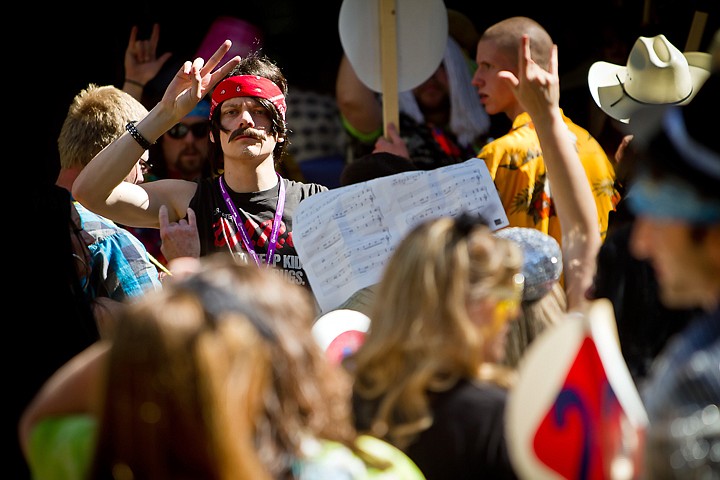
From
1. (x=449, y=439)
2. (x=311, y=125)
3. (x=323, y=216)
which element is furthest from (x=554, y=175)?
(x=311, y=125)

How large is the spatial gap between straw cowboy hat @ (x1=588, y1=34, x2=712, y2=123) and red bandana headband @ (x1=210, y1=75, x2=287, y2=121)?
1406 mm

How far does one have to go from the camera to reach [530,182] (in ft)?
12.6

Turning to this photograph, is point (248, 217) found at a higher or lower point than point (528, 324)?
lower

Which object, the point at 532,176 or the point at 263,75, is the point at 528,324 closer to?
the point at 532,176

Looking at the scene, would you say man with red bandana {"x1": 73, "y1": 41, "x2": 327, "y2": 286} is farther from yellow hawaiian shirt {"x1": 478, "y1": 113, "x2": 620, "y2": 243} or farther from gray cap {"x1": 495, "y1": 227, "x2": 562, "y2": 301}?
gray cap {"x1": 495, "y1": 227, "x2": 562, "y2": 301}

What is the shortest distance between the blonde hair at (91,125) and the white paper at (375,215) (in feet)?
3.52

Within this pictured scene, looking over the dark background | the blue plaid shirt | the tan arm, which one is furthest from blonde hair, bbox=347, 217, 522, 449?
the dark background

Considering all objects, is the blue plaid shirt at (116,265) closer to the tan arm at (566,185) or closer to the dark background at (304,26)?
the tan arm at (566,185)

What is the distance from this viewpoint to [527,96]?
10.1 feet

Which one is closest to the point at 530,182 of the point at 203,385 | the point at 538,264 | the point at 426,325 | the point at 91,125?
the point at 538,264

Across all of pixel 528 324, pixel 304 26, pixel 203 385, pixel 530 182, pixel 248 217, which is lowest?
pixel 304 26

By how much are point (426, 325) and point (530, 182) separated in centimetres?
189

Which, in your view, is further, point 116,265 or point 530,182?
point 530,182

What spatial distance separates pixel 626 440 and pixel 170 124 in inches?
95.1
